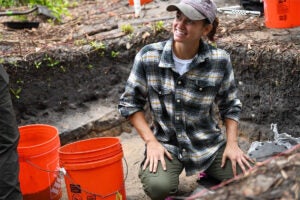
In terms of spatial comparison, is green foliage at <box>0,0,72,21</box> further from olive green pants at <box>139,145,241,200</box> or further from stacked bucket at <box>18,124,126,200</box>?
olive green pants at <box>139,145,241,200</box>

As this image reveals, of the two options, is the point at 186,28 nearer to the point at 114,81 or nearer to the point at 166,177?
the point at 166,177

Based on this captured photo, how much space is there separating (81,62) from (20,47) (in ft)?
2.31

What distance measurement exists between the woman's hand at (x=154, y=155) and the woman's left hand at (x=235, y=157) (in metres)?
0.44

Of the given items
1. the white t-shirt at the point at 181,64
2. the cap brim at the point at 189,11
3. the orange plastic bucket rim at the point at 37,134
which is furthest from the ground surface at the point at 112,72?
the cap brim at the point at 189,11

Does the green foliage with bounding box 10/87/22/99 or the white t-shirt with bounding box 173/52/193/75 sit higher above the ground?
A: the white t-shirt with bounding box 173/52/193/75

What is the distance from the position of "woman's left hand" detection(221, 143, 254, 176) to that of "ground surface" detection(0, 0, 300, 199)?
26.6 inches

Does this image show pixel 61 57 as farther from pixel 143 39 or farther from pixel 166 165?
pixel 166 165

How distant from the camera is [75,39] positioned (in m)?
5.28

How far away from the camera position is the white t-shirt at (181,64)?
3051 mm

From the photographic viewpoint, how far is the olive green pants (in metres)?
2.98

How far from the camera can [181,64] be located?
3.07 metres

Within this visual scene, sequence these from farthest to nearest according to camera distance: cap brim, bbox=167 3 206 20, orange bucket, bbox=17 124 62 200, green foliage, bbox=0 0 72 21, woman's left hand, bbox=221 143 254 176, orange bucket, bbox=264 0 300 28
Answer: green foliage, bbox=0 0 72 21, orange bucket, bbox=264 0 300 28, orange bucket, bbox=17 124 62 200, woman's left hand, bbox=221 143 254 176, cap brim, bbox=167 3 206 20

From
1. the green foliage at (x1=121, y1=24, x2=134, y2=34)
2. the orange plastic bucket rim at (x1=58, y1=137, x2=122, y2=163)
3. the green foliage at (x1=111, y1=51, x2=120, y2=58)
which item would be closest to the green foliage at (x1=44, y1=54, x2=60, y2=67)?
the green foliage at (x1=111, y1=51, x2=120, y2=58)

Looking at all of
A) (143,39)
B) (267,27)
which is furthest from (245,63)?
(143,39)
